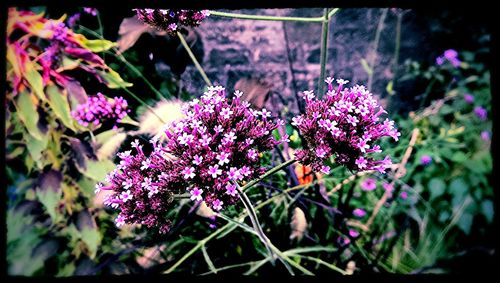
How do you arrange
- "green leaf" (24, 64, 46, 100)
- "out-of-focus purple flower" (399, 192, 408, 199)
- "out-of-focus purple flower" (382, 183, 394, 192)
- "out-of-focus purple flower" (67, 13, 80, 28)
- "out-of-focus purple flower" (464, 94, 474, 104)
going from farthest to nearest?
→ "out-of-focus purple flower" (464, 94, 474, 104), "out-of-focus purple flower" (399, 192, 408, 199), "out-of-focus purple flower" (382, 183, 394, 192), "out-of-focus purple flower" (67, 13, 80, 28), "green leaf" (24, 64, 46, 100)

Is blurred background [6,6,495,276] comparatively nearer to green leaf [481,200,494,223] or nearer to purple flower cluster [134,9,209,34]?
green leaf [481,200,494,223]

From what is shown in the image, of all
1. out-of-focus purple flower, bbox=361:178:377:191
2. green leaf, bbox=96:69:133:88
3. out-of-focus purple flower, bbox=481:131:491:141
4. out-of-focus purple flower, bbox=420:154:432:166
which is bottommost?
out-of-focus purple flower, bbox=361:178:377:191

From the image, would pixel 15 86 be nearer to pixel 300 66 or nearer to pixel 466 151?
pixel 300 66

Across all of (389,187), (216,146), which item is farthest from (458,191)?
(216,146)

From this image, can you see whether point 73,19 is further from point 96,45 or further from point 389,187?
point 389,187

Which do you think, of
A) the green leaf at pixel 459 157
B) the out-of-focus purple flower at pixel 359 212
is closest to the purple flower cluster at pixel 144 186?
the out-of-focus purple flower at pixel 359 212

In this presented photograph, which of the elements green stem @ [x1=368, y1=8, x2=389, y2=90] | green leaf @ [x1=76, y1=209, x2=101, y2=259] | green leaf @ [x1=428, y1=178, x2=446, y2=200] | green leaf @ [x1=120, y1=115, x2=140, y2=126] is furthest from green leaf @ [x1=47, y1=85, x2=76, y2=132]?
green leaf @ [x1=428, y1=178, x2=446, y2=200]

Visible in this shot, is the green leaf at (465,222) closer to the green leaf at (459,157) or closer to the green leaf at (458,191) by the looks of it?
the green leaf at (458,191)
